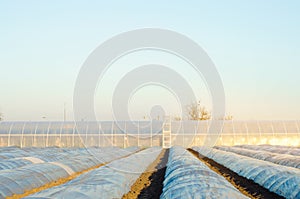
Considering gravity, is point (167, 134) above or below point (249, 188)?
above

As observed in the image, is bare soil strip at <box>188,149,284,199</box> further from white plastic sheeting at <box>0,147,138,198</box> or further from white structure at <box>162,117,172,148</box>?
white structure at <box>162,117,172,148</box>

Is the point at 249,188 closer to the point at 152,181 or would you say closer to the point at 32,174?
the point at 152,181

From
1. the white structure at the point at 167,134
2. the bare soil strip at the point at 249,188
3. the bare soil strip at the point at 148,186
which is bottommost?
the bare soil strip at the point at 148,186

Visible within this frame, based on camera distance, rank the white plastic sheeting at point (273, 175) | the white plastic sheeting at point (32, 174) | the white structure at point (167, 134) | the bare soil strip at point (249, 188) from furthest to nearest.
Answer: the white structure at point (167, 134) → the bare soil strip at point (249, 188) → the white plastic sheeting at point (32, 174) → the white plastic sheeting at point (273, 175)

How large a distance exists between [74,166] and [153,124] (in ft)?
56.2

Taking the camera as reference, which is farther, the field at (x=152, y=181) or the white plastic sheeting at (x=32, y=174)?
the white plastic sheeting at (x=32, y=174)

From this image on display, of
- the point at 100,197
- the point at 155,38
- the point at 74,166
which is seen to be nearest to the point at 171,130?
the point at 74,166

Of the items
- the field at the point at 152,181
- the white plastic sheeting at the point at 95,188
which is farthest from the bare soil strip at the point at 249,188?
the white plastic sheeting at the point at 95,188

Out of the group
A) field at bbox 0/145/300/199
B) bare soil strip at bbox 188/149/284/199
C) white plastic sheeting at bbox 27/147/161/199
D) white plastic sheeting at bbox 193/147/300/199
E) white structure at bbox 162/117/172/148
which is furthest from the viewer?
white structure at bbox 162/117/172/148

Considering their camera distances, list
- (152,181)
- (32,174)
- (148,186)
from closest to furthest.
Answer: (32,174), (148,186), (152,181)

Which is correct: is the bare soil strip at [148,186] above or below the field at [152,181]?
below

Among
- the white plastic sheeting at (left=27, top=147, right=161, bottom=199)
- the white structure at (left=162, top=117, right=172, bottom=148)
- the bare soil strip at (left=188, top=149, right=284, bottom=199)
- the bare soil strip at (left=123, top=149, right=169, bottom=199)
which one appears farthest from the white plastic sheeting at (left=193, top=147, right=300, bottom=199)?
the white structure at (left=162, top=117, right=172, bottom=148)

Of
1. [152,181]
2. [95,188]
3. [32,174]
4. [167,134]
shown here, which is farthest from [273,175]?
[167,134]

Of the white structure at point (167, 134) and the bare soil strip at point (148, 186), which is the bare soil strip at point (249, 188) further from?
the white structure at point (167, 134)
